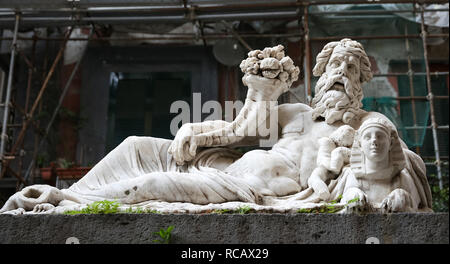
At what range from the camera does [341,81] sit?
7.42m

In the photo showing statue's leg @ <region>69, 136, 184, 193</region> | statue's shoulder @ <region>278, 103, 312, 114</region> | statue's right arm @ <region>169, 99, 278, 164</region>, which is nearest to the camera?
statue's leg @ <region>69, 136, 184, 193</region>

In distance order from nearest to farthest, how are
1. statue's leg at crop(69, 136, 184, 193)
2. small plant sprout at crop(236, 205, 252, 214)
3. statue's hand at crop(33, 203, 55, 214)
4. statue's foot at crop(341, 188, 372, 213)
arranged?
statue's foot at crop(341, 188, 372, 213) → small plant sprout at crop(236, 205, 252, 214) → statue's hand at crop(33, 203, 55, 214) → statue's leg at crop(69, 136, 184, 193)

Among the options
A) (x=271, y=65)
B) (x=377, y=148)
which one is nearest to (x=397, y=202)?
(x=377, y=148)

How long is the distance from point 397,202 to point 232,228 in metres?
1.46

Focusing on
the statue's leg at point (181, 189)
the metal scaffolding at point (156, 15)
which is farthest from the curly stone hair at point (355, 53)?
the metal scaffolding at point (156, 15)

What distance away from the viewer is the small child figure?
22.4 ft

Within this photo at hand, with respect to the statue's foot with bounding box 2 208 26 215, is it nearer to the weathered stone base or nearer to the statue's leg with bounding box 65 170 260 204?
the weathered stone base

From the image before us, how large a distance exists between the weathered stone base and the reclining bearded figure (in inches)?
9.4

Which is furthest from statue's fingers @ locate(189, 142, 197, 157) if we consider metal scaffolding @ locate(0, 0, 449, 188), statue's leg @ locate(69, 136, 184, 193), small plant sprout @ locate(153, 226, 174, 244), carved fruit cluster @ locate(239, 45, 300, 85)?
metal scaffolding @ locate(0, 0, 449, 188)

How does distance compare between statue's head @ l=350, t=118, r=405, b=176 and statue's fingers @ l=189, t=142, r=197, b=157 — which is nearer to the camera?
statue's head @ l=350, t=118, r=405, b=176

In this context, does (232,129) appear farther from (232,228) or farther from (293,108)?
(232,228)

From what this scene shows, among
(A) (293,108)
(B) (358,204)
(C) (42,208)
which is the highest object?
(A) (293,108)

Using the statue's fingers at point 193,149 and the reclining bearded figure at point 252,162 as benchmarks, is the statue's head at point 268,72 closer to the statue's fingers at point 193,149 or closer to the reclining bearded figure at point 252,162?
the reclining bearded figure at point 252,162
